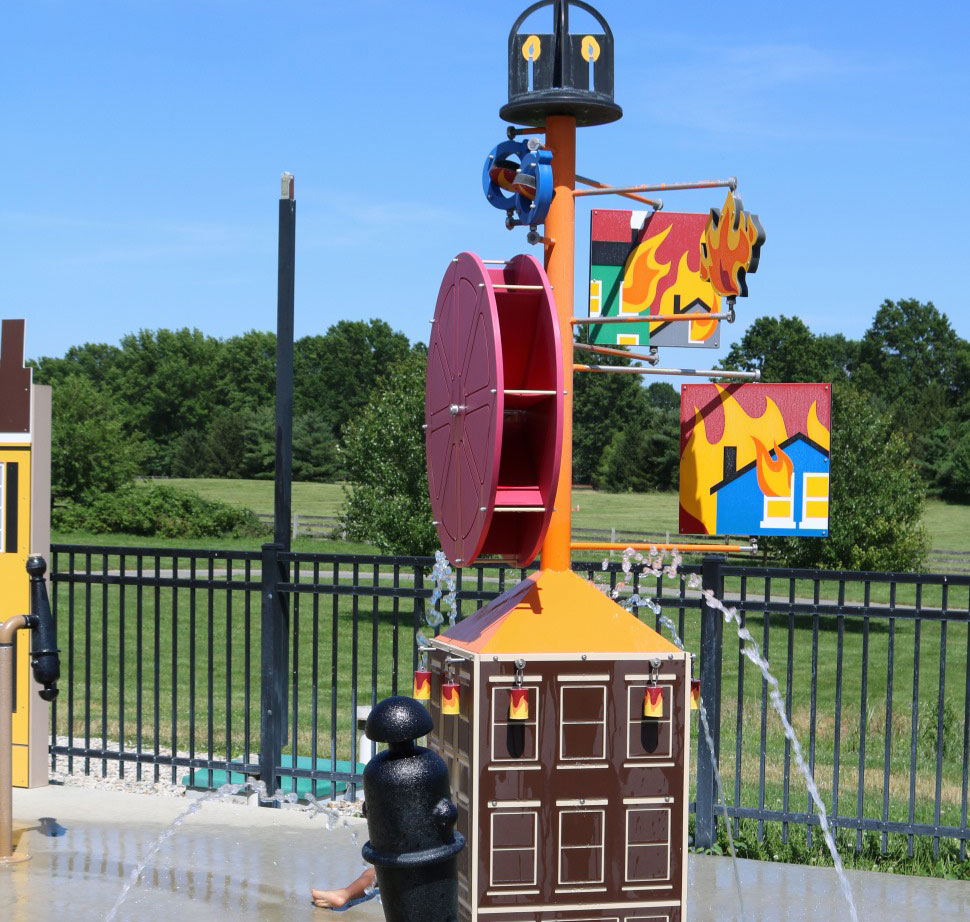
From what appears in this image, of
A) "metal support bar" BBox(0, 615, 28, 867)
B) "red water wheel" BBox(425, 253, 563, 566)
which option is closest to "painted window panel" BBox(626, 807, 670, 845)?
"red water wheel" BBox(425, 253, 563, 566)

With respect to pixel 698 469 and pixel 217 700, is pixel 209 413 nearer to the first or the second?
pixel 217 700

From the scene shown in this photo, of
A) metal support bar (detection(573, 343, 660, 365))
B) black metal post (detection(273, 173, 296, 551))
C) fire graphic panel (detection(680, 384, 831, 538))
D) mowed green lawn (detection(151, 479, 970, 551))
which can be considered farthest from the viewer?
mowed green lawn (detection(151, 479, 970, 551))

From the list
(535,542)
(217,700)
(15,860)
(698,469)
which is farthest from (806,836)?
(217,700)

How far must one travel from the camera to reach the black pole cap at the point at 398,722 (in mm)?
3479

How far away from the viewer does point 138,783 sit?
332 inches

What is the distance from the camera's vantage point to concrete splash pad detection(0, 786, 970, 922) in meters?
5.49

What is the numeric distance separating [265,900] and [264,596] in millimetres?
2298

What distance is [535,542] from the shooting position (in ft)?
15.1

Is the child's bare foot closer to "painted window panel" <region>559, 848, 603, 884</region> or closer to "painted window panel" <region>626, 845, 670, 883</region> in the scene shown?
"painted window panel" <region>559, 848, 603, 884</region>

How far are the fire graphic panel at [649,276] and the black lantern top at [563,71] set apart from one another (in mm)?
971

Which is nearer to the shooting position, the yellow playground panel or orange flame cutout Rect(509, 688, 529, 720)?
orange flame cutout Rect(509, 688, 529, 720)

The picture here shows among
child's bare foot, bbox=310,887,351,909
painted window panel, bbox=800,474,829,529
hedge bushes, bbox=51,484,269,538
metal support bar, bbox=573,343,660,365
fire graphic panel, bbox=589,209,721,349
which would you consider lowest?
hedge bushes, bbox=51,484,269,538

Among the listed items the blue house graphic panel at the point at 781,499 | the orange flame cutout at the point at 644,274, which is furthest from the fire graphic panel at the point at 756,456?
the orange flame cutout at the point at 644,274

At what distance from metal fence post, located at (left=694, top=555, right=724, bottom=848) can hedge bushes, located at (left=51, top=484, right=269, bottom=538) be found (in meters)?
34.1
